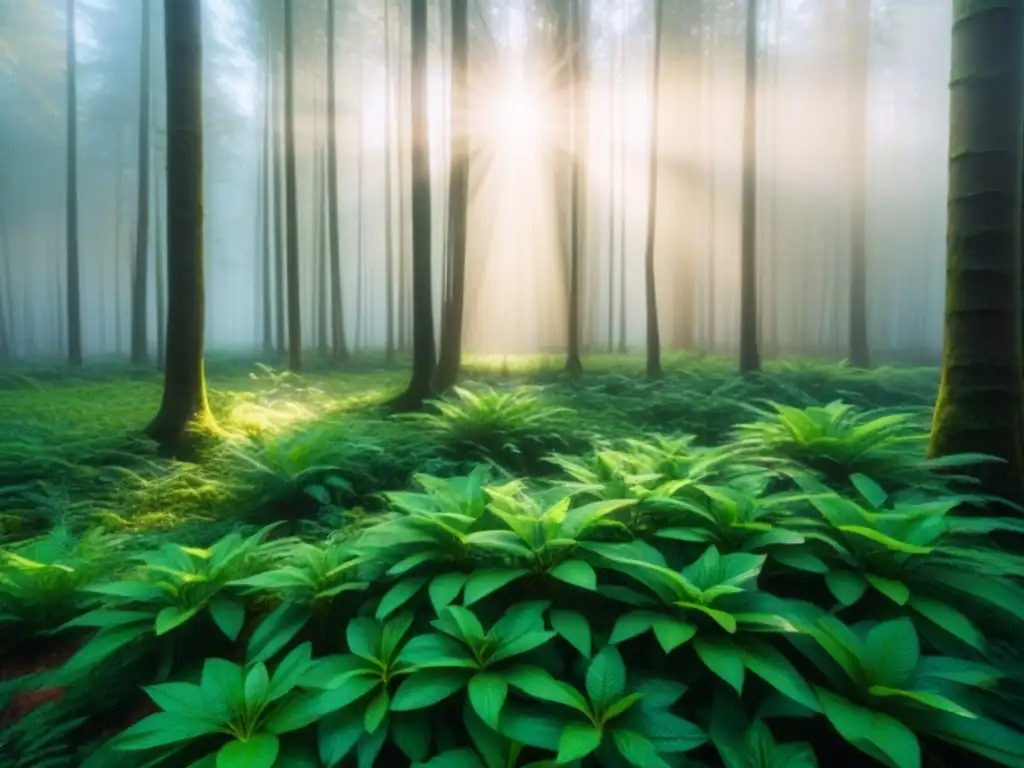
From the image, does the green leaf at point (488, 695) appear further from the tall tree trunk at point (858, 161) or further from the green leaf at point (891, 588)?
the tall tree trunk at point (858, 161)

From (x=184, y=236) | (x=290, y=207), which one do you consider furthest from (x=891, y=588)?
(x=290, y=207)

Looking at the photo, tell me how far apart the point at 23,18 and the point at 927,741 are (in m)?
28.0

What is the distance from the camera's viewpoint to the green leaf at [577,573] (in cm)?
196

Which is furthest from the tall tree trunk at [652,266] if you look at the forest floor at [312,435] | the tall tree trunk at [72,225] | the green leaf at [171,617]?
the tall tree trunk at [72,225]

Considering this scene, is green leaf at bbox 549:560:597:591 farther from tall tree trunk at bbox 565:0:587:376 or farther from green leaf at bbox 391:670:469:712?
tall tree trunk at bbox 565:0:587:376

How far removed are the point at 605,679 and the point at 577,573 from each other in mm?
378

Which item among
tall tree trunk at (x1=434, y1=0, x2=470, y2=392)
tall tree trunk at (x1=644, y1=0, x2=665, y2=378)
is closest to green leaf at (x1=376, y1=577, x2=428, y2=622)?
tall tree trunk at (x1=434, y1=0, x2=470, y2=392)

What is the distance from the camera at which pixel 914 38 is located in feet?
62.7

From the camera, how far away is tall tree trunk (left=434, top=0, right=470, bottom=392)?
358 inches

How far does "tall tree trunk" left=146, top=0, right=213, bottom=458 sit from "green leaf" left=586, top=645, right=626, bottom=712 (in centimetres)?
586

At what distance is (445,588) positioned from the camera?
2.12 m

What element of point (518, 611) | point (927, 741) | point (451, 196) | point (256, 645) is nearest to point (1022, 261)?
point (927, 741)

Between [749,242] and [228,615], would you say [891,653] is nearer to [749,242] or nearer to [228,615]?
[228,615]

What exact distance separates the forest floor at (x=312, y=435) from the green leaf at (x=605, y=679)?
2.80 metres
